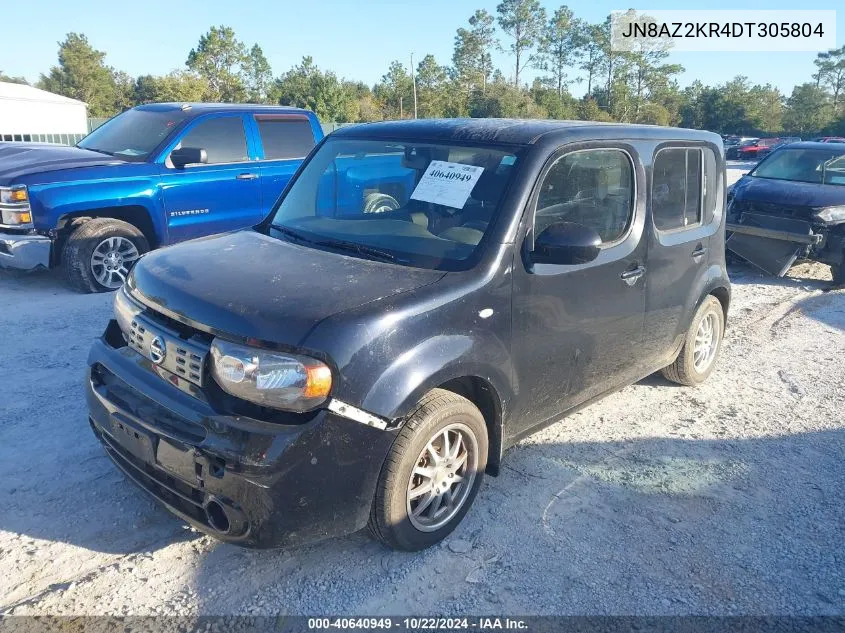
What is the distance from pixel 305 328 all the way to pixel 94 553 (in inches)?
58.2

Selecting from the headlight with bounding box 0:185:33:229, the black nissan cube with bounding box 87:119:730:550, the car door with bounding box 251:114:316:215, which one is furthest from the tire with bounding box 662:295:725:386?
the headlight with bounding box 0:185:33:229

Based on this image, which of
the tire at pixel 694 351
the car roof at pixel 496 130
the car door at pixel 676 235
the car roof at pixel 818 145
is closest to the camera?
the car roof at pixel 496 130

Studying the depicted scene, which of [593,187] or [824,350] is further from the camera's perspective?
[824,350]

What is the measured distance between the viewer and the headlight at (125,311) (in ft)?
10.3

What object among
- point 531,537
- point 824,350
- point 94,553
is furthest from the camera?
point 824,350

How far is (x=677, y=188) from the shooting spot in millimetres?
4430

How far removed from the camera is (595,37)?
227 feet

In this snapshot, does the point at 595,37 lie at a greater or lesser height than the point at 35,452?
greater

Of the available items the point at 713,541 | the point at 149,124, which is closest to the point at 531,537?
the point at 713,541

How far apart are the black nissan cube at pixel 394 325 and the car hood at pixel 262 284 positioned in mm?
11

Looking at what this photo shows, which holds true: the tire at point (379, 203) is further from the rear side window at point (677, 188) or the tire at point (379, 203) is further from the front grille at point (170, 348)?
the rear side window at point (677, 188)

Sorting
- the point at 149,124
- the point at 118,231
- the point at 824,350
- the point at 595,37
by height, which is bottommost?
the point at 824,350

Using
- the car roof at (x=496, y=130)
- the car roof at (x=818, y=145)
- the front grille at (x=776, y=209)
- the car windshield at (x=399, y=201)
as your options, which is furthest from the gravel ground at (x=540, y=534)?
the car roof at (x=818, y=145)

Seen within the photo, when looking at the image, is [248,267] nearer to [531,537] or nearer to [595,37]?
[531,537]
